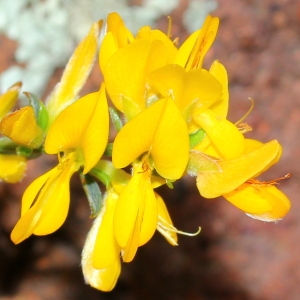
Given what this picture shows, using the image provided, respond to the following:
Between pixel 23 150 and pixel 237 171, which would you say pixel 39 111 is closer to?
pixel 23 150

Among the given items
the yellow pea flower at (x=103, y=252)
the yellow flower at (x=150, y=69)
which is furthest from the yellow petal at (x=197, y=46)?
the yellow pea flower at (x=103, y=252)

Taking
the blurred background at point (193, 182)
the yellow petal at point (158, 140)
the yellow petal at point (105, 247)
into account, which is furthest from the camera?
the blurred background at point (193, 182)

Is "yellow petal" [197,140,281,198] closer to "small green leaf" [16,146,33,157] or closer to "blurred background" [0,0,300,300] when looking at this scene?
"small green leaf" [16,146,33,157]

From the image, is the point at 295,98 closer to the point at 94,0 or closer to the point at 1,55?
the point at 94,0

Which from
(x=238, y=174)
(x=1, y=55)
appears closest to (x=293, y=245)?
(x=1, y=55)

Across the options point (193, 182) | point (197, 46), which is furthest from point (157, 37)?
point (193, 182)

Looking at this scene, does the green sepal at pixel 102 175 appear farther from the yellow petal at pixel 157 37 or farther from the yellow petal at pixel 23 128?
the yellow petal at pixel 157 37
